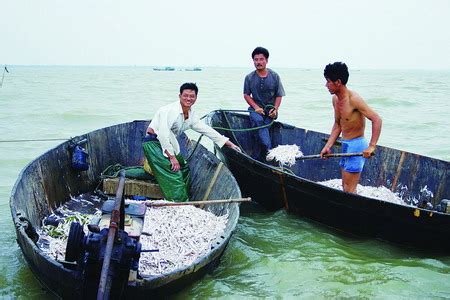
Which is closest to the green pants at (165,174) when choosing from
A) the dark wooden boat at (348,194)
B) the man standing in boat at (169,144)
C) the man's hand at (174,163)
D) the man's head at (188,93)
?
the man standing in boat at (169,144)

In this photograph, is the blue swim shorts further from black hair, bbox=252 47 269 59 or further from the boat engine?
the boat engine

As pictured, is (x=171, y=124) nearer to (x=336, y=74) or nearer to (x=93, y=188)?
(x=93, y=188)

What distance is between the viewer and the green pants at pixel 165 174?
5.78 metres

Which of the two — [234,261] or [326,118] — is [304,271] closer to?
[234,261]

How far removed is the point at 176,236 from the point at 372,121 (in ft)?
8.52

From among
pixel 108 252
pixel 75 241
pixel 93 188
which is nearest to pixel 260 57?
pixel 93 188

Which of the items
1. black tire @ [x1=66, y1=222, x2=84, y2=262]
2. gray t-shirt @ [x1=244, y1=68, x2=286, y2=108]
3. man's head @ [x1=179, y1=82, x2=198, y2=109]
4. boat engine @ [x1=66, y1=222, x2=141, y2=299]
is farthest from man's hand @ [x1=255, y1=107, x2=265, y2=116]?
black tire @ [x1=66, y1=222, x2=84, y2=262]

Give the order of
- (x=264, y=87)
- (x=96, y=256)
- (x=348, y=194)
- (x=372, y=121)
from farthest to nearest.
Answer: (x=264, y=87) < (x=348, y=194) < (x=372, y=121) < (x=96, y=256)

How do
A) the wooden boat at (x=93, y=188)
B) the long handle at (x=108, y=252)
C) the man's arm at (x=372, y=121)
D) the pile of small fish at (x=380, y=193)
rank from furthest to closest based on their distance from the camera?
the pile of small fish at (x=380, y=193)
the man's arm at (x=372, y=121)
the wooden boat at (x=93, y=188)
the long handle at (x=108, y=252)

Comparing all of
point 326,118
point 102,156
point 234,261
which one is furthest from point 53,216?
point 326,118

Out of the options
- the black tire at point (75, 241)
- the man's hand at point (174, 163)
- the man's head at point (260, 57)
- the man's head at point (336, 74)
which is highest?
the man's head at point (260, 57)

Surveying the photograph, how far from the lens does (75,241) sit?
9.91ft

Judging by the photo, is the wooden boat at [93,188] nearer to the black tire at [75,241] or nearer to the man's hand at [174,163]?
the black tire at [75,241]

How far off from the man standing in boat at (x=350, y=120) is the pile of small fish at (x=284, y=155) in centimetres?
129
